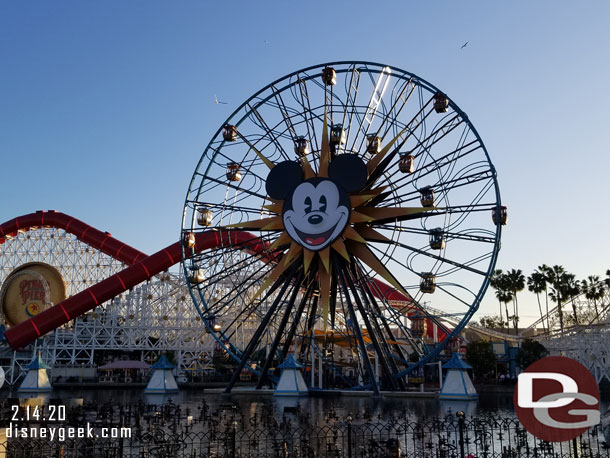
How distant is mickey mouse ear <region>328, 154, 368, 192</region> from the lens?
26552mm

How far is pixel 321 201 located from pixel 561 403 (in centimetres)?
1988

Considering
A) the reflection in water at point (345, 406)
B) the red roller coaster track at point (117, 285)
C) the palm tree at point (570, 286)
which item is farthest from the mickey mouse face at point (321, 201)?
the palm tree at point (570, 286)

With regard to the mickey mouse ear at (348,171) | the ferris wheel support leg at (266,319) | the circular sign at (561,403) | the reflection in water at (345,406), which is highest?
the mickey mouse ear at (348,171)

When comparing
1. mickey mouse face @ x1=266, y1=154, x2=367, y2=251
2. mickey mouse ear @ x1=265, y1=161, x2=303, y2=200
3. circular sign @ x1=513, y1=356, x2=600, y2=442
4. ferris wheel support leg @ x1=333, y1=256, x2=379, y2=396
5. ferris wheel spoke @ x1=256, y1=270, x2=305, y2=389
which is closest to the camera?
circular sign @ x1=513, y1=356, x2=600, y2=442

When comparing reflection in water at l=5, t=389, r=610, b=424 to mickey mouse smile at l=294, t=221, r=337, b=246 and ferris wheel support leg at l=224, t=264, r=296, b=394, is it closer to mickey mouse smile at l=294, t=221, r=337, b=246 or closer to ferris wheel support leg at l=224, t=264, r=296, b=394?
ferris wheel support leg at l=224, t=264, r=296, b=394

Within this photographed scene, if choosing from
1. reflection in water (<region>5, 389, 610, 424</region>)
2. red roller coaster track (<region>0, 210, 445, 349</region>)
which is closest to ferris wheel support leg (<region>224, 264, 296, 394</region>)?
reflection in water (<region>5, 389, 610, 424</region>)

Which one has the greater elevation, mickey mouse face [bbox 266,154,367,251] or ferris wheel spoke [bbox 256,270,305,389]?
mickey mouse face [bbox 266,154,367,251]

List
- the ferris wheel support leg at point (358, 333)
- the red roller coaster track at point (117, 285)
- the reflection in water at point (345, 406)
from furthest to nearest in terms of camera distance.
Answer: the red roller coaster track at point (117, 285)
the ferris wheel support leg at point (358, 333)
the reflection in water at point (345, 406)

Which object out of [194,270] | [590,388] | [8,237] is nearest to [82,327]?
[8,237]

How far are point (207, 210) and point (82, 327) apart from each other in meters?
25.0

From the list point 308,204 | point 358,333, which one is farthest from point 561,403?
point 308,204

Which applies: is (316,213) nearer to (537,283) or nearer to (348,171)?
(348,171)

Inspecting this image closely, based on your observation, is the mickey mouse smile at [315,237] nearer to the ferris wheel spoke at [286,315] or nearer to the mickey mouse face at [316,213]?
the mickey mouse face at [316,213]

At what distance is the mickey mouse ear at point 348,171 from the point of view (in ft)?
87.1
